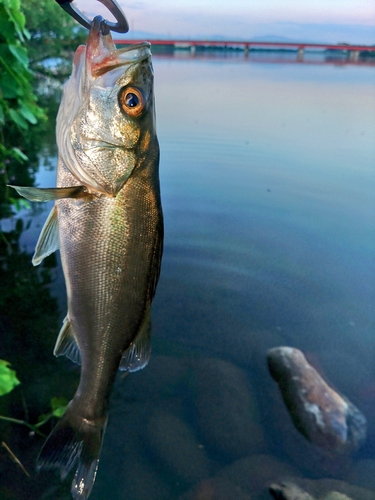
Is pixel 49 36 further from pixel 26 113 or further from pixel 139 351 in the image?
pixel 139 351

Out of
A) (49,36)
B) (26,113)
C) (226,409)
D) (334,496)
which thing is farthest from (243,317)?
(49,36)

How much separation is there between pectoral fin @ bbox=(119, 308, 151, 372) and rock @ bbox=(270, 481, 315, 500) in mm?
2393

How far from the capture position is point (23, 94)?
3223 mm

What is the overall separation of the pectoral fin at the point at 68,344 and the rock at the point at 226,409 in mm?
2650

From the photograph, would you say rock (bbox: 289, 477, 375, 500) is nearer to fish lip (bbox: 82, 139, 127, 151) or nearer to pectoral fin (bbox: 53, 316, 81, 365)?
pectoral fin (bbox: 53, 316, 81, 365)

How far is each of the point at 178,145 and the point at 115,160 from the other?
13113 millimetres

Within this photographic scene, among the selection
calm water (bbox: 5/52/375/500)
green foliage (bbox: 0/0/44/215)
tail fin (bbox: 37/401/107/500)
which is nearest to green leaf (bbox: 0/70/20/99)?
green foliage (bbox: 0/0/44/215)

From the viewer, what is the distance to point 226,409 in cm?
438

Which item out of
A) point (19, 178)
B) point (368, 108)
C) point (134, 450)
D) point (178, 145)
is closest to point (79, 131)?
point (134, 450)

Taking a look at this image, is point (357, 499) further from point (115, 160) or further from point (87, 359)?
point (115, 160)

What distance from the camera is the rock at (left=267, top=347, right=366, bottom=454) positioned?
161 inches

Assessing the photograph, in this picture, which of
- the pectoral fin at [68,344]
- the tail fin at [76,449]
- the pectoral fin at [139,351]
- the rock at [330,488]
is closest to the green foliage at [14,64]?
the pectoral fin at [68,344]

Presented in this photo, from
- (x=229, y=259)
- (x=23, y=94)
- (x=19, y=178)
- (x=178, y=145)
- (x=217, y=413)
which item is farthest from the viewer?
(x=178, y=145)

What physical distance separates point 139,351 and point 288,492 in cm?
246
